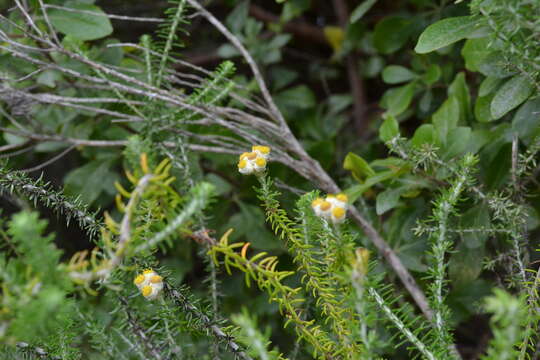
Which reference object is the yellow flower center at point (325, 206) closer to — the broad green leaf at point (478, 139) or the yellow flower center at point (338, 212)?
the yellow flower center at point (338, 212)

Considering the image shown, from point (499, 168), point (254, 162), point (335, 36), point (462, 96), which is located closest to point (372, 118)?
point (335, 36)

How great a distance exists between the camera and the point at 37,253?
374 millimetres

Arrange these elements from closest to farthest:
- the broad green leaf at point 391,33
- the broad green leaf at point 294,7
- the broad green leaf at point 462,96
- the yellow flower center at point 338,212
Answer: the yellow flower center at point 338,212 < the broad green leaf at point 462,96 < the broad green leaf at point 391,33 < the broad green leaf at point 294,7

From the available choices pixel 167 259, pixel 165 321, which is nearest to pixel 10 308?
pixel 165 321

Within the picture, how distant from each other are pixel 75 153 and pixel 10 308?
4.00 ft

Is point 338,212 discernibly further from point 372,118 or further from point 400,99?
point 372,118

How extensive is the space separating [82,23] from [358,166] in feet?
1.97

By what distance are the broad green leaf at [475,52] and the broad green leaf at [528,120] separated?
0.10 metres

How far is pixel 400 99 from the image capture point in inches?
43.8

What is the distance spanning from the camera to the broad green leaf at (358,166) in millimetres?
877

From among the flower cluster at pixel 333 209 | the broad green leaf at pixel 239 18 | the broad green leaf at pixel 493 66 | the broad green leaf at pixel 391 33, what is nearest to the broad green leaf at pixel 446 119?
the broad green leaf at pixel 493 66

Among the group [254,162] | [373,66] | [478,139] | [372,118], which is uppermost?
[254,162]

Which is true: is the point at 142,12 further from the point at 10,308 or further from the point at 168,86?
the point at 10,308

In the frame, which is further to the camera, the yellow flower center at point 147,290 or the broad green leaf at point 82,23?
the broad green leaf at point 82,23
